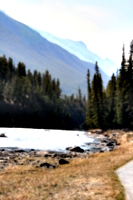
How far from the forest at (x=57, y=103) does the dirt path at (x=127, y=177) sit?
50079 mm

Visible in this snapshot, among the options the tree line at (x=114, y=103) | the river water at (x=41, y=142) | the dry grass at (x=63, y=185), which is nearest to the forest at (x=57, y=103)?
the tree line at (x=114, y=103)

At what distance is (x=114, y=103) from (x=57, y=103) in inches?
1762

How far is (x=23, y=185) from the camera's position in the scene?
17.5 m

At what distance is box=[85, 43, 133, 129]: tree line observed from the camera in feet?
238

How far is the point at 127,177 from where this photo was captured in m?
18.5

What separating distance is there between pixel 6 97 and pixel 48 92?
68.3ft

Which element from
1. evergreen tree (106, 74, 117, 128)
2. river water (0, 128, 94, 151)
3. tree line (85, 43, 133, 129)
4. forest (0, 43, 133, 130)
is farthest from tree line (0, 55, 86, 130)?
river water (0, 128, 94, 151)

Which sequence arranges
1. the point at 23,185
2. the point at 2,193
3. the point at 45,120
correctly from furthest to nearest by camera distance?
the point at 45,120, the point at 23,185, the point at 2,193

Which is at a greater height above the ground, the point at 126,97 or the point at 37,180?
the point at 126,97

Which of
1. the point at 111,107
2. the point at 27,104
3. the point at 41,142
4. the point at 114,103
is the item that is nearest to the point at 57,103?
the point at 27,104

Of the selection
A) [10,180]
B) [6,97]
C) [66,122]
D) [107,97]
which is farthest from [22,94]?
[10,180]

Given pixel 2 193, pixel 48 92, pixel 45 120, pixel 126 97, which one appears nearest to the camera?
pixel 2 193

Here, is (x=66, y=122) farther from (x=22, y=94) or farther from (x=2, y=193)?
(x=2, y=193)

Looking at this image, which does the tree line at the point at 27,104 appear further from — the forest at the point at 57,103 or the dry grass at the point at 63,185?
Result: the dry grass at the point at 63,185
